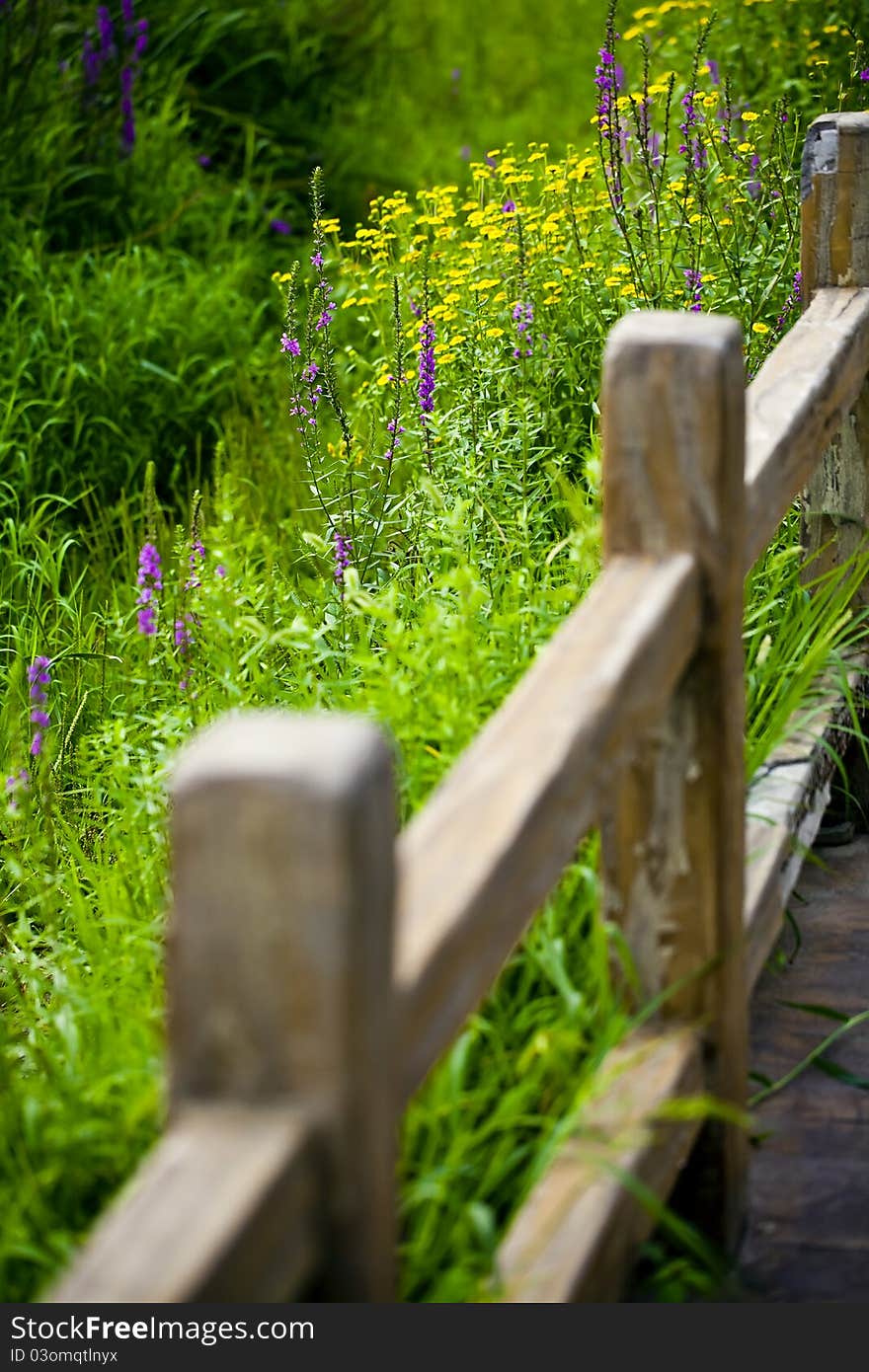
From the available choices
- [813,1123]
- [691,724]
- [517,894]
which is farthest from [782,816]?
[517,894]

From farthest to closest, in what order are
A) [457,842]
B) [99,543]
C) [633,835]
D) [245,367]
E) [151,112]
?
[151,112] < [245,367] < [99,543] < [633,835] < [457,842]

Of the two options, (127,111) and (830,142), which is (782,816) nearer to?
(830,142)

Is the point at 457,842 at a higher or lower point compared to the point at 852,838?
higher

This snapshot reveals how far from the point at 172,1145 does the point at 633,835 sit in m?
0.89

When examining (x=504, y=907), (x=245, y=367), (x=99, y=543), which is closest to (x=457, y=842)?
(x=504, y=907)

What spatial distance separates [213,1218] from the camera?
1.20 meters

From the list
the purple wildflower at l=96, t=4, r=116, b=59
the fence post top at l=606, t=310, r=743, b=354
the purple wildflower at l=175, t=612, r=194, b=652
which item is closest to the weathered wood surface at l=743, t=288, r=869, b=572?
the fence post top at l=606, t=310, r=743, b=354

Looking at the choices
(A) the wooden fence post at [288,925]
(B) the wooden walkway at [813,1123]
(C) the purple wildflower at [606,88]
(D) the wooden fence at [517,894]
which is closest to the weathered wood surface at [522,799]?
(D) the wooden fence at [517,894]

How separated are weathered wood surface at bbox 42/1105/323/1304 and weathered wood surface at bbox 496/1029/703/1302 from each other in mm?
422

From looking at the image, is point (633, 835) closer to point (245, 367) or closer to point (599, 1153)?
point (599, 1153)

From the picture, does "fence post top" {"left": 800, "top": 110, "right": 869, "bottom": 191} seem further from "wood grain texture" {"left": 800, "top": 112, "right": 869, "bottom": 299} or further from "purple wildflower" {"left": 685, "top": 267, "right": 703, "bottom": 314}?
"purple wildflower" {"left": 685, "top": 267, "right": 703, "bottom": 314}

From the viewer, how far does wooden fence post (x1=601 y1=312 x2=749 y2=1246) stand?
192cm

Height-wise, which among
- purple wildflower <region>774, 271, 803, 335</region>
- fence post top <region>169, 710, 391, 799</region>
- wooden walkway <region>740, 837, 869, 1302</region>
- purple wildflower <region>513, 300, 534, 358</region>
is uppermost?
fence post top <region>169, 710, 391, 799</region>

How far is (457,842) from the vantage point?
1.51 metres
